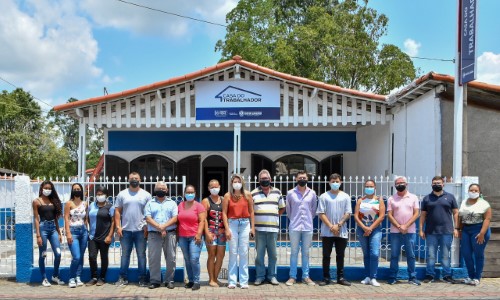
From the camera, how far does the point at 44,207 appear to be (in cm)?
693

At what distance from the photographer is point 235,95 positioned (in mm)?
10898

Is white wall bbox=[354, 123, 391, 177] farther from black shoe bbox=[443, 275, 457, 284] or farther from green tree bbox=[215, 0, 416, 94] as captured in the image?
green tree bbox=[215, 0, 416, 94]

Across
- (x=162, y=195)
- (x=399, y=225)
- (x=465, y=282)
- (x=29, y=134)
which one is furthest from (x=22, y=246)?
(x=29, y=134)

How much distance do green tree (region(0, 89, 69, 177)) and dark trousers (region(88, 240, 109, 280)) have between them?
70.5 feet

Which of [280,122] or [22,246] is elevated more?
[280,122]

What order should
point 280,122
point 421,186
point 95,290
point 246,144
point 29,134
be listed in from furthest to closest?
1. point 29,134
2. point 246,144
3. point 280,122
4. point 421,186
5. point 95,290

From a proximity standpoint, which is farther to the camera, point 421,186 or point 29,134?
point 29,134

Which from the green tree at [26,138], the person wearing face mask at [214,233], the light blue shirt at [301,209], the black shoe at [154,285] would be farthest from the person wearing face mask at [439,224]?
the green tree at [26,138]

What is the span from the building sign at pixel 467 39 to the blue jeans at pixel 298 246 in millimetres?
3618

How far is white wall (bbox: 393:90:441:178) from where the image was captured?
8.97 metres

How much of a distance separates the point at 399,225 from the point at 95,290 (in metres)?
4.56

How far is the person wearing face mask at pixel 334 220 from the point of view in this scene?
6984 mm

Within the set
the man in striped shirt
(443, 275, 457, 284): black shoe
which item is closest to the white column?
the man in striped shirt

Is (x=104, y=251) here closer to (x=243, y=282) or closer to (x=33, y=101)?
(x=243, y=282)
